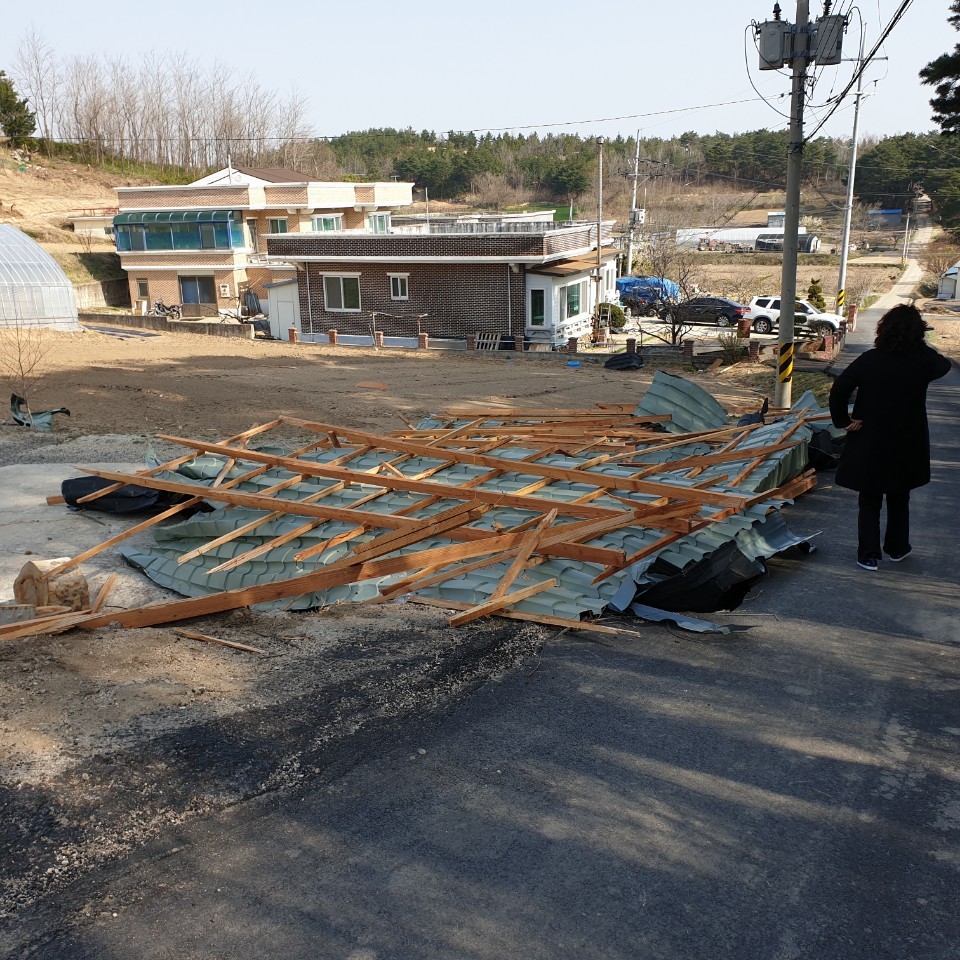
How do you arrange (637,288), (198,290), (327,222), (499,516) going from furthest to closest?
(327,222), (198,290), (637,288), (499,516)

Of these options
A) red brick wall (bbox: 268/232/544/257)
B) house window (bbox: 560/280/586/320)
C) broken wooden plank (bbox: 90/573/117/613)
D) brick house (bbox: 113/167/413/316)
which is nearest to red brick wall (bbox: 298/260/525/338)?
red brick wall (bbox: 268/232/544/257)

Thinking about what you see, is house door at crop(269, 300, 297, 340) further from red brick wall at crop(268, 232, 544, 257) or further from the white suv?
the white suv

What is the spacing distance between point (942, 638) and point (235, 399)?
17.8 m

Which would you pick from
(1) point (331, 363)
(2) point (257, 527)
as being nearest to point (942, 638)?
(2) point (257, 527)

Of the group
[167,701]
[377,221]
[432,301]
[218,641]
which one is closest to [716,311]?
[432,301]

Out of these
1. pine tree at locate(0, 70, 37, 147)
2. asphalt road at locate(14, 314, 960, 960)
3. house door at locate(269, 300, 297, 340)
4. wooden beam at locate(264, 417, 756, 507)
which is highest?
pine tree at locate(0, 70, 37, 147)

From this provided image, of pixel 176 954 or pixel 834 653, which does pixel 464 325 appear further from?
pixel 176 954

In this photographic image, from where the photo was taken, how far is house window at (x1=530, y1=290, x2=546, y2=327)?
116 feet

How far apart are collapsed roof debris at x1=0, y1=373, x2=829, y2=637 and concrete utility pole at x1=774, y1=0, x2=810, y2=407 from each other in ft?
17.6

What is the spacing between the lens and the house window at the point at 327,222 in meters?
52.4

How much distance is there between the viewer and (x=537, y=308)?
3569 centimetres

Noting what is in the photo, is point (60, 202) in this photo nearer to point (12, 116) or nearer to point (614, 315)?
point (12, 116)

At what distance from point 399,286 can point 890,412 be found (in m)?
32.2

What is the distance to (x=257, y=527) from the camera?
29.8 feet
